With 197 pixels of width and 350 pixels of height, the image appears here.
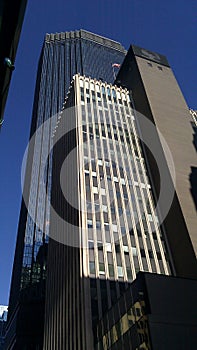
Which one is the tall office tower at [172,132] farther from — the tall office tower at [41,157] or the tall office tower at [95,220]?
the tall office tower at [41,157]

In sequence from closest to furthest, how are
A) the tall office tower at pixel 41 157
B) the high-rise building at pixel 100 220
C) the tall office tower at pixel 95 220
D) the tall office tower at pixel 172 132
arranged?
the tall office tower at pixel 95 220
the high-rise building at pixel 100 220
the tall office tower at pixel 172 132
the tall office tower at pixel 41 157

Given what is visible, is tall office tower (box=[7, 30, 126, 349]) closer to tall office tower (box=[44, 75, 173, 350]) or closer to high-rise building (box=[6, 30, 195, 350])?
high-rise building (box=[6, 30, 195, 350])

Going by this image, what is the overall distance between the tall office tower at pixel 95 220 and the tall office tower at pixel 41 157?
86.6 ft

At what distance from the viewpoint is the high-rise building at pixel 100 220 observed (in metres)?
48.3

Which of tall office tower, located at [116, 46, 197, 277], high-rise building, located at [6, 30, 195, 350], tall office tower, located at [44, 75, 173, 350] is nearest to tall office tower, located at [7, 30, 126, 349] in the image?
high-rise building, located at [6, 30, 195, 350]

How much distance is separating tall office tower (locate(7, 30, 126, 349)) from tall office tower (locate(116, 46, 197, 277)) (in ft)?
175

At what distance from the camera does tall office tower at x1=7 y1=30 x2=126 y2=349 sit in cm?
9388

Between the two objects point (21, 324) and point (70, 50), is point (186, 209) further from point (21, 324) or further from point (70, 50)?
point (70, 50)

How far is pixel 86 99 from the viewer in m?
77.8

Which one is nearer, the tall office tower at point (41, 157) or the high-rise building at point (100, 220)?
the high-rise building at point (100, 220)

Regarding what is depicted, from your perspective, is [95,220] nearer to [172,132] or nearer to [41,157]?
[172,132]

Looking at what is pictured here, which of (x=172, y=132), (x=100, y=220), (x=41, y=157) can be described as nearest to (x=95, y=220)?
(x=100, y=220)

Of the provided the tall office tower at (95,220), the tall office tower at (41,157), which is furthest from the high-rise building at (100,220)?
the tall office tower at (41,157)

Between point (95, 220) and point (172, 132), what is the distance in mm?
26609
